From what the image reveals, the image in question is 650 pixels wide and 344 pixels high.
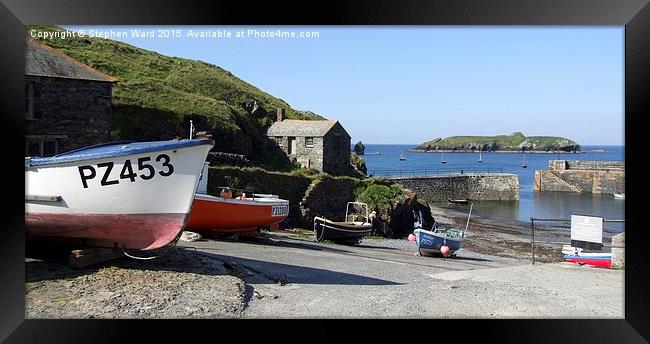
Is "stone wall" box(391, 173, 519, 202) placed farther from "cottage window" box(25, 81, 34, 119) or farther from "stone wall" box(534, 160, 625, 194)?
"cottage window" box(25, 81, 34, 119)

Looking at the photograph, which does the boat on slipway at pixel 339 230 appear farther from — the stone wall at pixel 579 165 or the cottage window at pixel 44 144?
the stone wall at pixel 579 165

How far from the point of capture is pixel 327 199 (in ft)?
56.8

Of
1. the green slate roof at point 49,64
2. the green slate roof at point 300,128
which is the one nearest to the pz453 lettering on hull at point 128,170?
the green slate roof at point 49,64

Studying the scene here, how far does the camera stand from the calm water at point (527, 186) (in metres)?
23.7

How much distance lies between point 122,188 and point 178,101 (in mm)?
12296

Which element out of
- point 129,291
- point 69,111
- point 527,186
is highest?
point 69,111

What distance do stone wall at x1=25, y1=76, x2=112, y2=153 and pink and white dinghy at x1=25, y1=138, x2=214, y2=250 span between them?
10.9 feet

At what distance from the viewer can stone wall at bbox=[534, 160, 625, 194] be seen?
27.9 metres

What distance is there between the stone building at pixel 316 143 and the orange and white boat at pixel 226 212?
8.30 meters

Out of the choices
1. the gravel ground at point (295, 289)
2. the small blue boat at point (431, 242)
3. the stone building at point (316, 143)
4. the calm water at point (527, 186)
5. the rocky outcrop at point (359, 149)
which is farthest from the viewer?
the rocky outcrop at point (359, 149)

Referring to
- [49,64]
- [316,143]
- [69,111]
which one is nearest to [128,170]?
[49,64]
